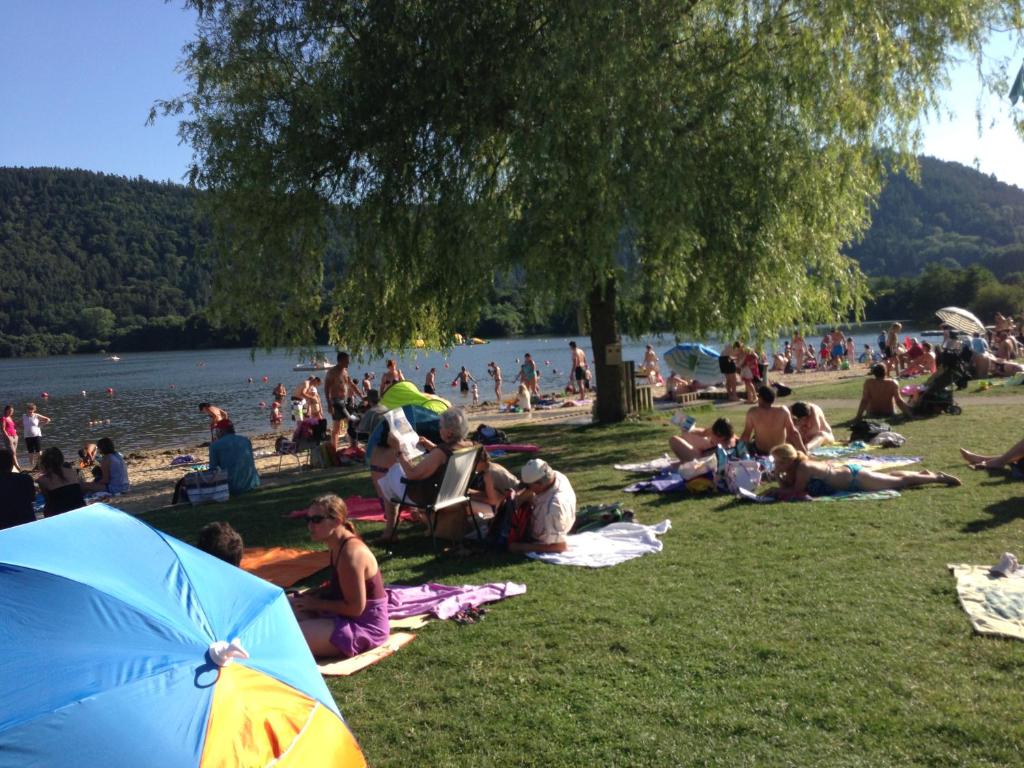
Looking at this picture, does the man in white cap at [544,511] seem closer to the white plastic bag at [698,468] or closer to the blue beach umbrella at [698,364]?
the white plastic bag at [698,468]

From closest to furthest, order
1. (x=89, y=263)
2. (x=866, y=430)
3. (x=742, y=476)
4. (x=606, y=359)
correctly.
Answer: (x=742, y=476)
(x=866, y=430)
(x=606, y=359)
(x=89, y=263)

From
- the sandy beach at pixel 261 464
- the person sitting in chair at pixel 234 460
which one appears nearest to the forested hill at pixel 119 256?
the sandy beach at pixel 261 464

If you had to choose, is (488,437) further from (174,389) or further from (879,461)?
(174,389)

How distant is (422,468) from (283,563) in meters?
1.32

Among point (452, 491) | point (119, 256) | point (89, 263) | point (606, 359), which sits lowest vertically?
point (452, 491)

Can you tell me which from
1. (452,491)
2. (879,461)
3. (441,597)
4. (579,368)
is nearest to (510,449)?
(879,461)

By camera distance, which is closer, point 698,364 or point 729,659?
point 729,659

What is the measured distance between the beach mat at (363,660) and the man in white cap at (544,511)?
177 cm

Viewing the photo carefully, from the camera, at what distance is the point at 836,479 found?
7836 millimetres

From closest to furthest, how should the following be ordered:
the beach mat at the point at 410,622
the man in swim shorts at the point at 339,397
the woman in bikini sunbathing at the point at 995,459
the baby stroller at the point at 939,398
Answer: the beach mat at the point at 410,622
the woman in bikini sunbathing at the point at 995,459
the baby stroller at the point at 939,398
the man in swim shorts at the point at 339,397

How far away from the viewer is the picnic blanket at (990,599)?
4375mm

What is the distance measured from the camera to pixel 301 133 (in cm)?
1122

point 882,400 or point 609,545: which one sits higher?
point 882,400

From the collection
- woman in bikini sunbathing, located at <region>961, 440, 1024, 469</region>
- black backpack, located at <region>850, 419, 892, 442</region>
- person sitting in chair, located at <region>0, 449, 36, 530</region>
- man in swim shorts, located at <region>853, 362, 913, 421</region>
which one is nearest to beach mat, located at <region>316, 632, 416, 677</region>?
person sitting in chair, located at <region>0, 449, 36, 530</region>
